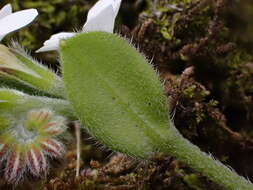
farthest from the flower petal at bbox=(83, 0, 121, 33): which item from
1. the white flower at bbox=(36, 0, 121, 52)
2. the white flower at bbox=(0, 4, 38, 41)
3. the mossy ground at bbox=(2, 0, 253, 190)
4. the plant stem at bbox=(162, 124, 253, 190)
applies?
the mossy ground at bbox=(2, 0, 253, 190)

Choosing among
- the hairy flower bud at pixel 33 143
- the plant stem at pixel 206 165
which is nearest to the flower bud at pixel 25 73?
the hairy flower bud at pixel 33 143

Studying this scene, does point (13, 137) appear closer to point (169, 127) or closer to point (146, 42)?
point (169, 127)

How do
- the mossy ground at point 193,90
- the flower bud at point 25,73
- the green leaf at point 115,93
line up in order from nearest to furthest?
1. the green leaf at point 115,93
2. the flower bud at point 25,73
3. the mossy ground at point 193,90

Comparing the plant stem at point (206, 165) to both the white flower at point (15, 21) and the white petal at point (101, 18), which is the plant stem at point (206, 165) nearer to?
the white petal at point (101, 18)

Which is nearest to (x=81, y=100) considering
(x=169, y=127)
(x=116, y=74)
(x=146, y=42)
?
(x=116, y=74)

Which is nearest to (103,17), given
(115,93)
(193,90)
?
(115,93)

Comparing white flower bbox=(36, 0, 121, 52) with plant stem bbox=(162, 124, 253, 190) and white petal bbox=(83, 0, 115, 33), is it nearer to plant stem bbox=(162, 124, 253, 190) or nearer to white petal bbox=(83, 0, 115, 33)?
white petal bbox=(83, 0, 115, 33)

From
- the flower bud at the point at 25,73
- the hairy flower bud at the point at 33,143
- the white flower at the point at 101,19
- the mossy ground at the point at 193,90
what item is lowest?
the mossy ground at the point at 193,90

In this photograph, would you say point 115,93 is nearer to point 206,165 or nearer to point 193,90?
point 206,165
